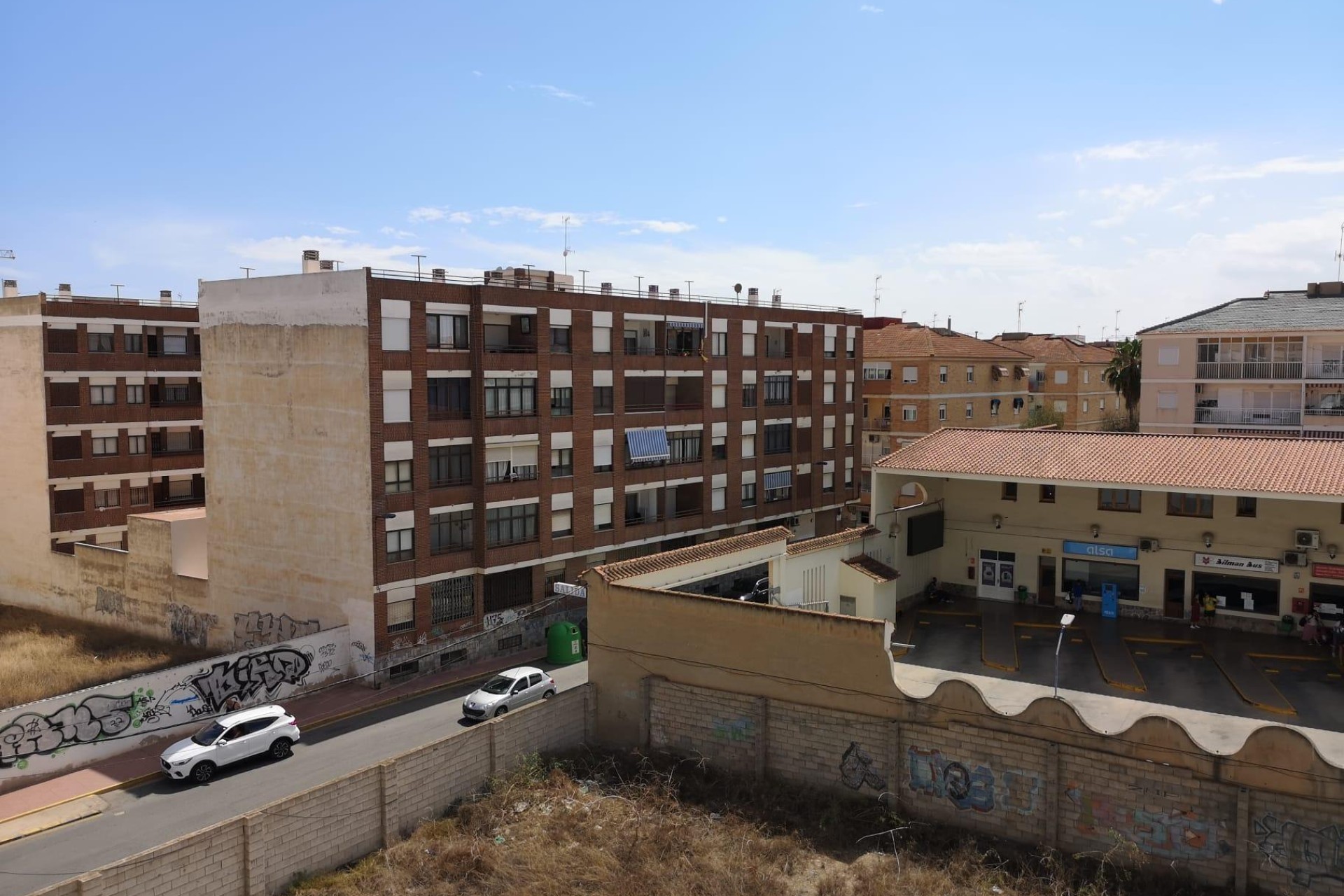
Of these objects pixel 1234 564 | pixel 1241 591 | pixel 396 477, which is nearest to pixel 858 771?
pixel 396 477

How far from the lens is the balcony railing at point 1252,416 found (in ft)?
178

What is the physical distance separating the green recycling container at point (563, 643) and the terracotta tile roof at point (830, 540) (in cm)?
1013

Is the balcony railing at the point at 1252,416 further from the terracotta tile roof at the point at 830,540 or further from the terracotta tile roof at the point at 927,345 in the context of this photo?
the terracotta tile roof at the point at 830,540

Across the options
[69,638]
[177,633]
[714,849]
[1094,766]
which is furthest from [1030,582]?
[69,638]

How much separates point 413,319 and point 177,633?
18.0 m

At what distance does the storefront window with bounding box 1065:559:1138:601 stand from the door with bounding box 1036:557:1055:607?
523mm

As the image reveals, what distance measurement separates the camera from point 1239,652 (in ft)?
112

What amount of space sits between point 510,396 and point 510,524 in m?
5.26

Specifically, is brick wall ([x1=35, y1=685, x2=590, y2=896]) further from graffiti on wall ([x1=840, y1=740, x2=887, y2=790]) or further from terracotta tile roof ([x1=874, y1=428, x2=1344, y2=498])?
terracotta tile roof ([x1=874, y1=428, x2=1344, y2=498])

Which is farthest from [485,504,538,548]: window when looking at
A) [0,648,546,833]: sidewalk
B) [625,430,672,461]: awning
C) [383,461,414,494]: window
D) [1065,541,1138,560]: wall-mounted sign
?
[1065,541,1138,560]: wall-mounted sign

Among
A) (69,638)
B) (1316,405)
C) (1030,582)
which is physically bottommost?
(69,638)

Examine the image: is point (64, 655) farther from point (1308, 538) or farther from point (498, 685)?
point (1308, 538)

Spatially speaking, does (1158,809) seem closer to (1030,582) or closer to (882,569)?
(882,569)

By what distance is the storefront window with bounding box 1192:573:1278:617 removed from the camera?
120 feet
